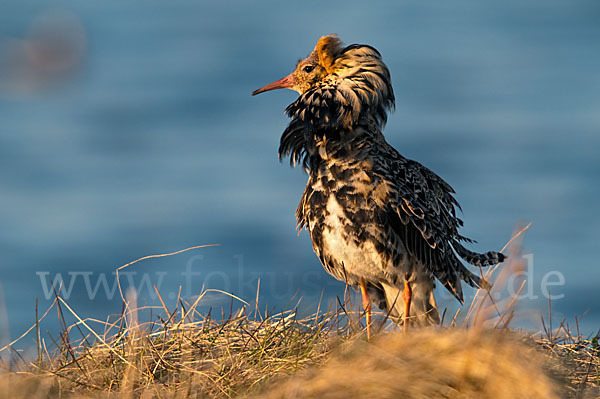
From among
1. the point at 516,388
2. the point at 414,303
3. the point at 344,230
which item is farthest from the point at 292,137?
the point at 516,388

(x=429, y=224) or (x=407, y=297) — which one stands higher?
(x=429, y=224)

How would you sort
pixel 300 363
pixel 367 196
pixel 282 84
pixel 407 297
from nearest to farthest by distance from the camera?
pixel 300 363
pixel 367 196
pixel 407 297
pixel 282 84

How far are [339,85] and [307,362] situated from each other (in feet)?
11.2

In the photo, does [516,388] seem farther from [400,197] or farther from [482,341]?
[400,197]

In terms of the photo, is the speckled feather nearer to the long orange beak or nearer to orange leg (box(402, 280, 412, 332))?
orange leg (box(402, 280, 412, 332))

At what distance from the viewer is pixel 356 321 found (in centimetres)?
660

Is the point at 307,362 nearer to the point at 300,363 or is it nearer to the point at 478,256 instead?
the point at 300,363

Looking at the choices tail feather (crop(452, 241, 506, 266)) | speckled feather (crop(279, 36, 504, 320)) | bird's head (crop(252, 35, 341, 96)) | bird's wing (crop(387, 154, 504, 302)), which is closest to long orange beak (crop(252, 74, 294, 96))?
bird's head (crop(252, 35, 341, 96))

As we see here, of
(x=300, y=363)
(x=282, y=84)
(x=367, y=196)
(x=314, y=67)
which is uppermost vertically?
(x=314, y=67)

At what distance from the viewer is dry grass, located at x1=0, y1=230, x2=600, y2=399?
15.5 feet

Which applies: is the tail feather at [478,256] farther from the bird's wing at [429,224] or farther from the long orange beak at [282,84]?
the long orange beak at [282,84]

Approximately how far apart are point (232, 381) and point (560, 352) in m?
3.33

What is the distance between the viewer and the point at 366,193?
717cm

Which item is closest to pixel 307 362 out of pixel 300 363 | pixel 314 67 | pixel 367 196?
pixel 300 363
